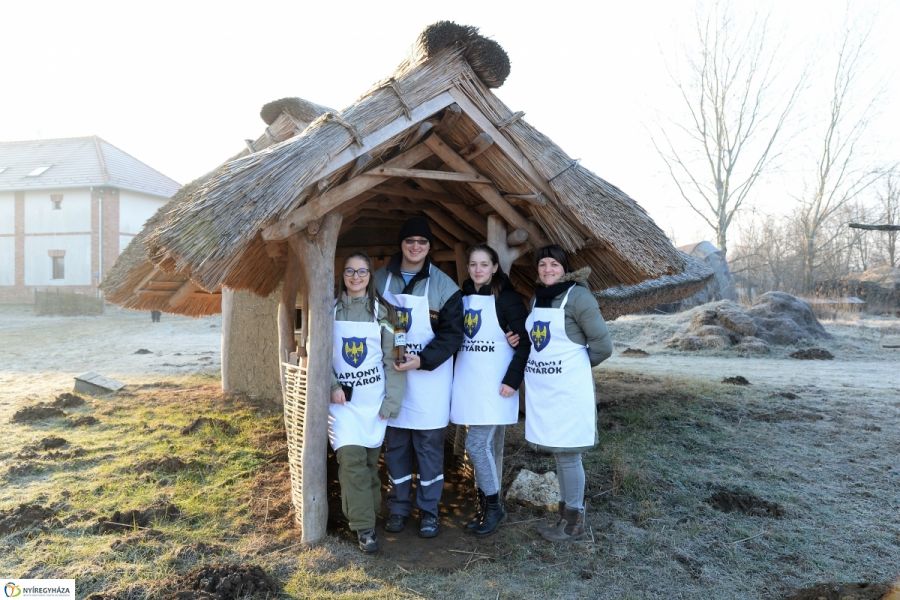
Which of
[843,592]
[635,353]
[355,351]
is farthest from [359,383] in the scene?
[635,353]

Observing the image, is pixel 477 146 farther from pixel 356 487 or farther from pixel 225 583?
pixel 225 583

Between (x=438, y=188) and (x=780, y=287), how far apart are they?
999 inches

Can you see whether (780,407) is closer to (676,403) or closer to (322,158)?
(676,403)

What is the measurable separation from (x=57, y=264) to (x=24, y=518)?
24.5m

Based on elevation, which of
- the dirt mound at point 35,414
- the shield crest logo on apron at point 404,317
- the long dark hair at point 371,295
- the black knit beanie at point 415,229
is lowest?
the dirt mound at point 35,414

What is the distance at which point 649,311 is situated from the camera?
65.9 ft

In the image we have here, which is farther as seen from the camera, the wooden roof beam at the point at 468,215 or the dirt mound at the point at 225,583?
the wooden roof beam at the point at 468,215

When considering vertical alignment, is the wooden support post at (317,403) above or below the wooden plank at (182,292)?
below

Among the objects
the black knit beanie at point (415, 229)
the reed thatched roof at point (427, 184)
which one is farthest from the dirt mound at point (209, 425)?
the black knit beanie at point (415, 229)

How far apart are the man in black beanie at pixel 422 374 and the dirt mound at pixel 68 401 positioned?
5325mm

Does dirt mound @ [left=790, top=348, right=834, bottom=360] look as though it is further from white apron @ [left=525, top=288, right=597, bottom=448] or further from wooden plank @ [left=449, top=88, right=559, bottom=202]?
white apron @ [left=525, top=288, right=597, bottom=448]

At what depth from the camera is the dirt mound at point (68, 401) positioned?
7023 mm

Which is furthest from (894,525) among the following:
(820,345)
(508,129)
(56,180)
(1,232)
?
(1,232)

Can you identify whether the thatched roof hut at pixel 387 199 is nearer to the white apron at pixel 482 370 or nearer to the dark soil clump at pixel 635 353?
the white apron at pixel 482 370
